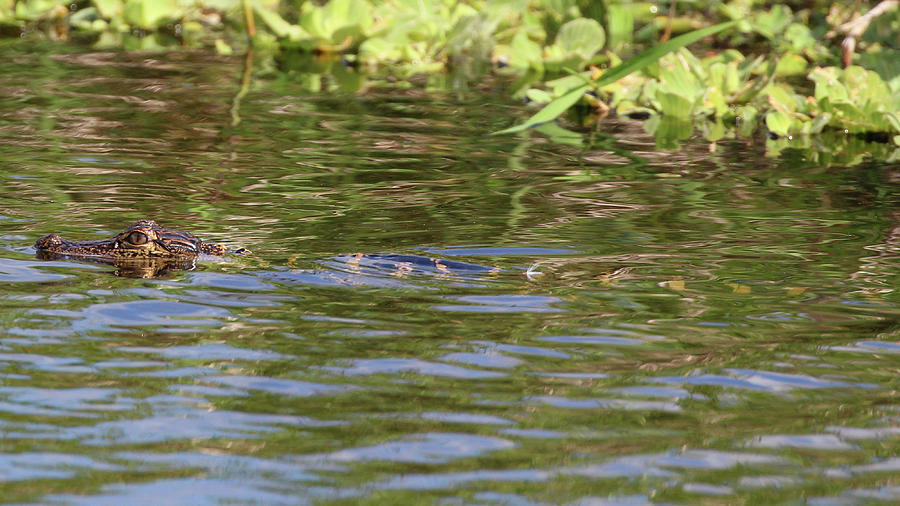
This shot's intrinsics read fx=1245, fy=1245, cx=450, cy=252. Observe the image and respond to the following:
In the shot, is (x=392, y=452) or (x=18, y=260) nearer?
(x=392, y=452)

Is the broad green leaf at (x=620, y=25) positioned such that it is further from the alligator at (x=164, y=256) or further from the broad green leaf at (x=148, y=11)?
the alligator at (x=164, y=256)

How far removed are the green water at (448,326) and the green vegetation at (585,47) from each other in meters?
0.99

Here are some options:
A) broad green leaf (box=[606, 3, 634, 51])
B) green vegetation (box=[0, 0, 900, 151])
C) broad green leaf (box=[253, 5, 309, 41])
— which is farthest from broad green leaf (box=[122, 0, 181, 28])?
broad green leaf (box=[606, 3, 634, 51])

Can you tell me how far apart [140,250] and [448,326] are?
1.80 metres

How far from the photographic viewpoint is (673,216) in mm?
7070

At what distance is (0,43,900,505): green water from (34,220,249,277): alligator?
0.10 metres

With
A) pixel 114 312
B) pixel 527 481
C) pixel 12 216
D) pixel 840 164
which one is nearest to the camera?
pixel 527 481

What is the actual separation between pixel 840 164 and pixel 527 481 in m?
5.90

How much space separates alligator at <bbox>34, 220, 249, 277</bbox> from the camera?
232 inches

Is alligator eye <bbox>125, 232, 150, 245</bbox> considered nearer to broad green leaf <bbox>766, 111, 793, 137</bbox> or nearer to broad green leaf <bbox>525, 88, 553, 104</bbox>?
broad green leaf <bbox>525, 88, 553, 104</bbox>

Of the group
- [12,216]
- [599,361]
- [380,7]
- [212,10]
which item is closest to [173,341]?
[599,361]

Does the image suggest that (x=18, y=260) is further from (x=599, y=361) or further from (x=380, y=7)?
(x=380, y=7)

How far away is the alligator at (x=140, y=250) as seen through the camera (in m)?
5.90

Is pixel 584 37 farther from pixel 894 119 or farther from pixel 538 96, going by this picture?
pixel 894 119
